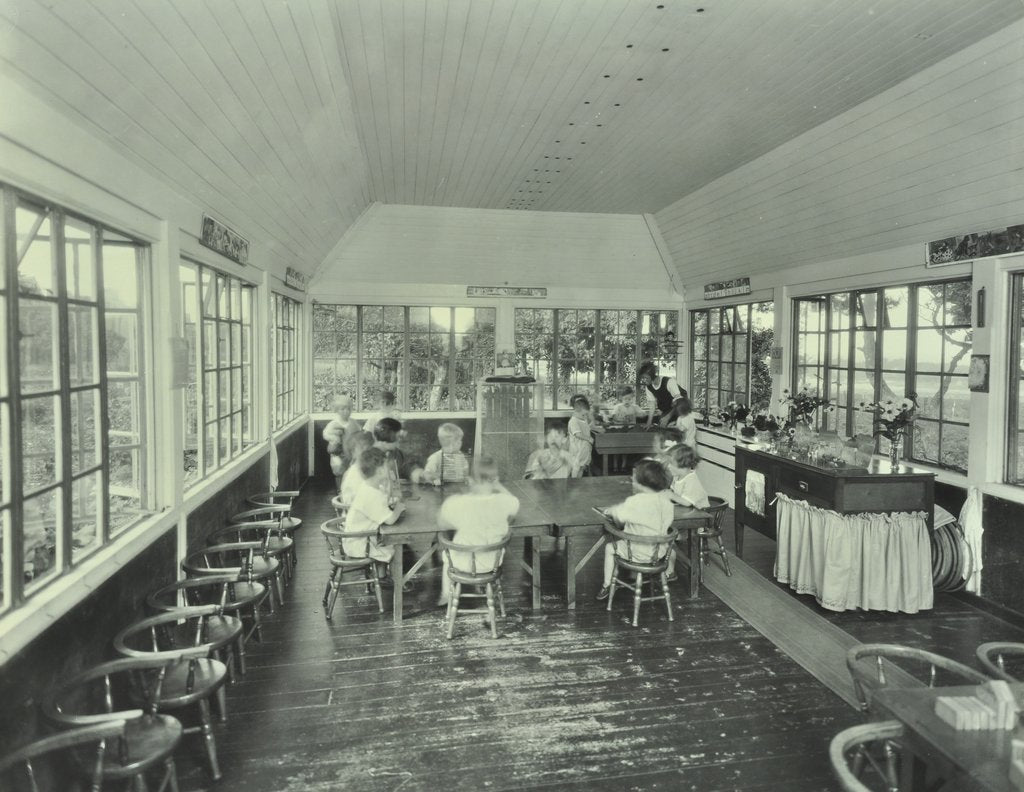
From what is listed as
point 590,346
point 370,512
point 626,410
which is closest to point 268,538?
point 370,512

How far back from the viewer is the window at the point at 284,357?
845 cm

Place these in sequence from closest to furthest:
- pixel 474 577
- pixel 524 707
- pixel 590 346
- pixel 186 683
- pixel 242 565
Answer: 1. pixel 186 683
2. pixel 524 707
3. pixel 242 565
4. pixel 474 577
5. pixel 590 346

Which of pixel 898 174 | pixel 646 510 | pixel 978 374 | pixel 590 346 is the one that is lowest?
pixel 646 510

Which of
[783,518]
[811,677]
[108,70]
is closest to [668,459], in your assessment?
[783,518]

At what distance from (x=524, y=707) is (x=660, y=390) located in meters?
7.30

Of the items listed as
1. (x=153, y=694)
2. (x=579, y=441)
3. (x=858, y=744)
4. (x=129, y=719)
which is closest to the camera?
(x=858, y=744)

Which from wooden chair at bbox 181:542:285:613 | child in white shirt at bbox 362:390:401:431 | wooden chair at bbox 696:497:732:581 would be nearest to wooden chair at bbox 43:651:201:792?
wooden chair at bbox 181:542:285:613

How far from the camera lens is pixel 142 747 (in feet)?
8.68

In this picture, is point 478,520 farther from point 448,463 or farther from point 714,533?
point 714,533

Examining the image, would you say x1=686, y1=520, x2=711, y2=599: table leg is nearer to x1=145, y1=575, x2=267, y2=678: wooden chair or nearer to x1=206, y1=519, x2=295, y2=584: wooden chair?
x1=206, y1=519, x2=295, y2=584: wooden chair

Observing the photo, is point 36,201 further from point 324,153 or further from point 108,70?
point 324,153

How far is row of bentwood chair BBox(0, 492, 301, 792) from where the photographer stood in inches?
94.6

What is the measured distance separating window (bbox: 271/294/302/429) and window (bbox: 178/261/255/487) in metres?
1.20

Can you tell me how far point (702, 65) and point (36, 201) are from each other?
409cm
